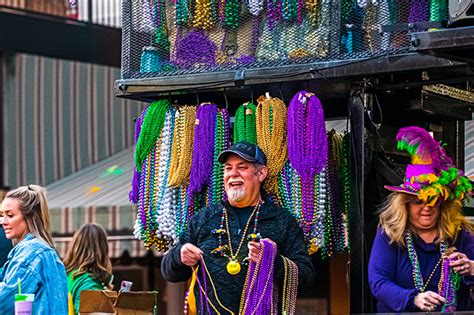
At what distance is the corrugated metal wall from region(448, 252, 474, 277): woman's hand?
10007mm

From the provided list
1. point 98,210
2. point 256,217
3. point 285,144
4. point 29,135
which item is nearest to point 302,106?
point 285,144

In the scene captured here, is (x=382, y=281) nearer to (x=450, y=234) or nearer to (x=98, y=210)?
(x=450, y=234)

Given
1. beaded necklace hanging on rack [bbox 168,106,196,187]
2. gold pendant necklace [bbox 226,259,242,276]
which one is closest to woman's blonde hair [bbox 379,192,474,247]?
gold pendant necklace [bbox 226,259,242,276]

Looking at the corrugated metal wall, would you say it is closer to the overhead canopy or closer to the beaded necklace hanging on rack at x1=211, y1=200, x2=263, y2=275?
the overhead canopy

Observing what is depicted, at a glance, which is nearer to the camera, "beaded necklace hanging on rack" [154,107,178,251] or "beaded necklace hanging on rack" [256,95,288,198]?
"beaded necklace hanging on rack" [256,95,288,198]

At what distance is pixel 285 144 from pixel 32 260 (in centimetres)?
188

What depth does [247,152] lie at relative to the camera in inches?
320

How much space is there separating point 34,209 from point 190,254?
1480 millimetres

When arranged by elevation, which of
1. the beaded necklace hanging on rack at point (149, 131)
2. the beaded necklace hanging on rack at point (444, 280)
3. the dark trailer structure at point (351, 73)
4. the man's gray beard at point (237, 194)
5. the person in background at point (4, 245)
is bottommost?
the beaded necklace hanging on rack at point (444, 280)

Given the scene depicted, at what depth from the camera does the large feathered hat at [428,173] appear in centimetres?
806

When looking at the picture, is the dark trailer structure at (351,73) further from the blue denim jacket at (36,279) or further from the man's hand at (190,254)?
the blue denim jacket at (36,279)

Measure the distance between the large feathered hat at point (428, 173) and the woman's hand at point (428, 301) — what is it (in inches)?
23.7

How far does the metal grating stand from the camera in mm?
8273

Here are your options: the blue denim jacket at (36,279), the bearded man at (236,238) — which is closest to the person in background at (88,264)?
the blue denim jacket at (36,279)
